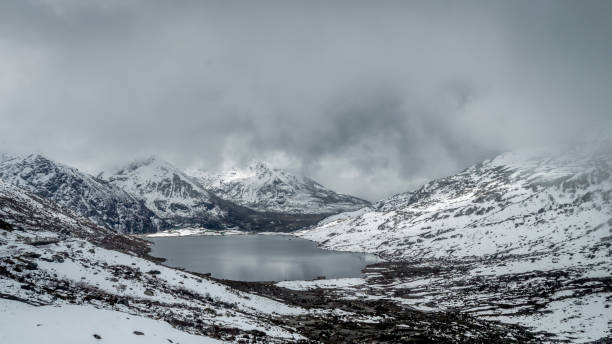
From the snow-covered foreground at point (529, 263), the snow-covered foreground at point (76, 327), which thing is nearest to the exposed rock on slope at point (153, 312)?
the snow-covered foreground at point (76, 327)

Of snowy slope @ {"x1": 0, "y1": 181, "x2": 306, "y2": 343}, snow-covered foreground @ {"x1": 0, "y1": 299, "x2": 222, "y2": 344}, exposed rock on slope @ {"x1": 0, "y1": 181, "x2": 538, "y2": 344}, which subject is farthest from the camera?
exposed rock on slope @ {"x1": 0, "y1": 181, "x2": 538, "y2": 344}

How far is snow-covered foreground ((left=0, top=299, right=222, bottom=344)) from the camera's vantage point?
632 inches

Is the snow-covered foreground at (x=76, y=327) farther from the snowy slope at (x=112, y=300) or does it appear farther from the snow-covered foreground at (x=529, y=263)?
the snow-covered foreground at (x=529, y=263)

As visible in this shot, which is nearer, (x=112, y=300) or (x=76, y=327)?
(x=76, y=327)

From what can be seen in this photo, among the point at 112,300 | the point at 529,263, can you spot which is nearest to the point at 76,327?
the point at 112,300

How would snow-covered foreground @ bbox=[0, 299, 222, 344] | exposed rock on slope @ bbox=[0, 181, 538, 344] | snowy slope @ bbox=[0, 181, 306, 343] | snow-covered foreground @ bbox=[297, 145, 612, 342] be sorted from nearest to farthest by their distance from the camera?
snow-covered foreground @ bbox=[0, 299, 222, 344]
snowy slope @ bbox=[0, 181, 306, 343]
exposed rock on slope @ bbox=[0, 181, 538, 344]
snow-covered foreground @ bbox=[297, 145, 612, 342]

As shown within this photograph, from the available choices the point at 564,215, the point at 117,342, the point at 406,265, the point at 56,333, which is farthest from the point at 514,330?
the point at 564,215

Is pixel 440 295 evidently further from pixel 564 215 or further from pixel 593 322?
pixel 564 215

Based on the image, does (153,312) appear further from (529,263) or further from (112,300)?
(529,263)

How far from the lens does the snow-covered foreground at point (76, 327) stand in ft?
52.6

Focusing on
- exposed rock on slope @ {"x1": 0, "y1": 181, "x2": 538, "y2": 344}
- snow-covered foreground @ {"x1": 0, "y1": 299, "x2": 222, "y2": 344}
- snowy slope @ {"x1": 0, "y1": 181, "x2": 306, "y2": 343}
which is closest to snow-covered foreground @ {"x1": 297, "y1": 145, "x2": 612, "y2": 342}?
exposed rock on slope @ {"x1": 0, "y1": 181, "x2": 538, "y2": 344}

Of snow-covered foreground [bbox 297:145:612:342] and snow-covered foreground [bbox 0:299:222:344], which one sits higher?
snow-covered foreground [bbox 297:145:612:342]

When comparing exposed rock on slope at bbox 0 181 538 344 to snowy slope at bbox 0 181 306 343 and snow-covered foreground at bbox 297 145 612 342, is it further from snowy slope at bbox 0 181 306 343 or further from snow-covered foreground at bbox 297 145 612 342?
snow-covered foreground at bbox 297 145 612 342

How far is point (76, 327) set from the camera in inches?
700
